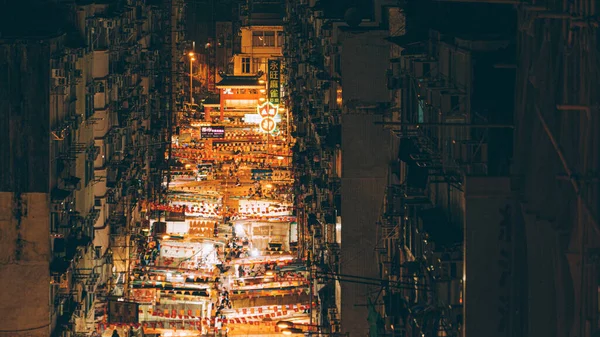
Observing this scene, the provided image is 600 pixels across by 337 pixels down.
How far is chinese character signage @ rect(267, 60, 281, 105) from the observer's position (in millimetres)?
81062

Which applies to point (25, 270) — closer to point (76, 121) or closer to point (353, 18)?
point (76, 121)

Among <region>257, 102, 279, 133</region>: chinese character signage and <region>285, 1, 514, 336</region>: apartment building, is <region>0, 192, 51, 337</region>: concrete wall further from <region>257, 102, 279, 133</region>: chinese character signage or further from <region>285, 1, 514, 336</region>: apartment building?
<region>257, 102, 279, 133</region>: chinese character signage

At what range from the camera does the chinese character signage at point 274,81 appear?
8106 cm

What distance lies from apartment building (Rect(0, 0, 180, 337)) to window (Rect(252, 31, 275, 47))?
→ 185 feet

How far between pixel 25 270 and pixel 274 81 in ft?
180

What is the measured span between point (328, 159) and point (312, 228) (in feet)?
26.2

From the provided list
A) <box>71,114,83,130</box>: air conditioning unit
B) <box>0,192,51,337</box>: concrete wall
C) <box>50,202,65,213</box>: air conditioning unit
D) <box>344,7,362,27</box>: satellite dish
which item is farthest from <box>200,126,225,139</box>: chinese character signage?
<box>0,192,51,337</box>: concrete wall

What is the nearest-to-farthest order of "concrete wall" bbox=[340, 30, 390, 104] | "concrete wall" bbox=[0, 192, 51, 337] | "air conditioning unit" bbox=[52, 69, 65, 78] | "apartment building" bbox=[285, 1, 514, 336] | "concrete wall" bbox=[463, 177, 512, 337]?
"concrete wall" bbox=[463, 177, 512, 337] → "apartment building" bbox=[285, 1, 514, 336] → "concrete wall" bbox=[0, 192, 51, 337] → "air conditioning unit" bbox=[52, 69, 65, 78] → "concrete wall" bbox=[340, 30, 390, 104]

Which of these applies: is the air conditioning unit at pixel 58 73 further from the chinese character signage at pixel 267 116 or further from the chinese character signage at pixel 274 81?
the chinese character signage at pixel 274 81

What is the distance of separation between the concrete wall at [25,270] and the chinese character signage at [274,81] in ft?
169

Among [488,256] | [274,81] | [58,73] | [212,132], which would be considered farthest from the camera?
[274,81]

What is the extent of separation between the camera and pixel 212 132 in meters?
74.7

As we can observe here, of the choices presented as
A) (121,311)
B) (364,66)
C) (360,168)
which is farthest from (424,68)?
(121,311)

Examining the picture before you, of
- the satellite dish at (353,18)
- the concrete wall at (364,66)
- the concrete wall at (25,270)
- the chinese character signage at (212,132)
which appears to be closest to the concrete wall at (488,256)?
the concrete wall at (25,270)
